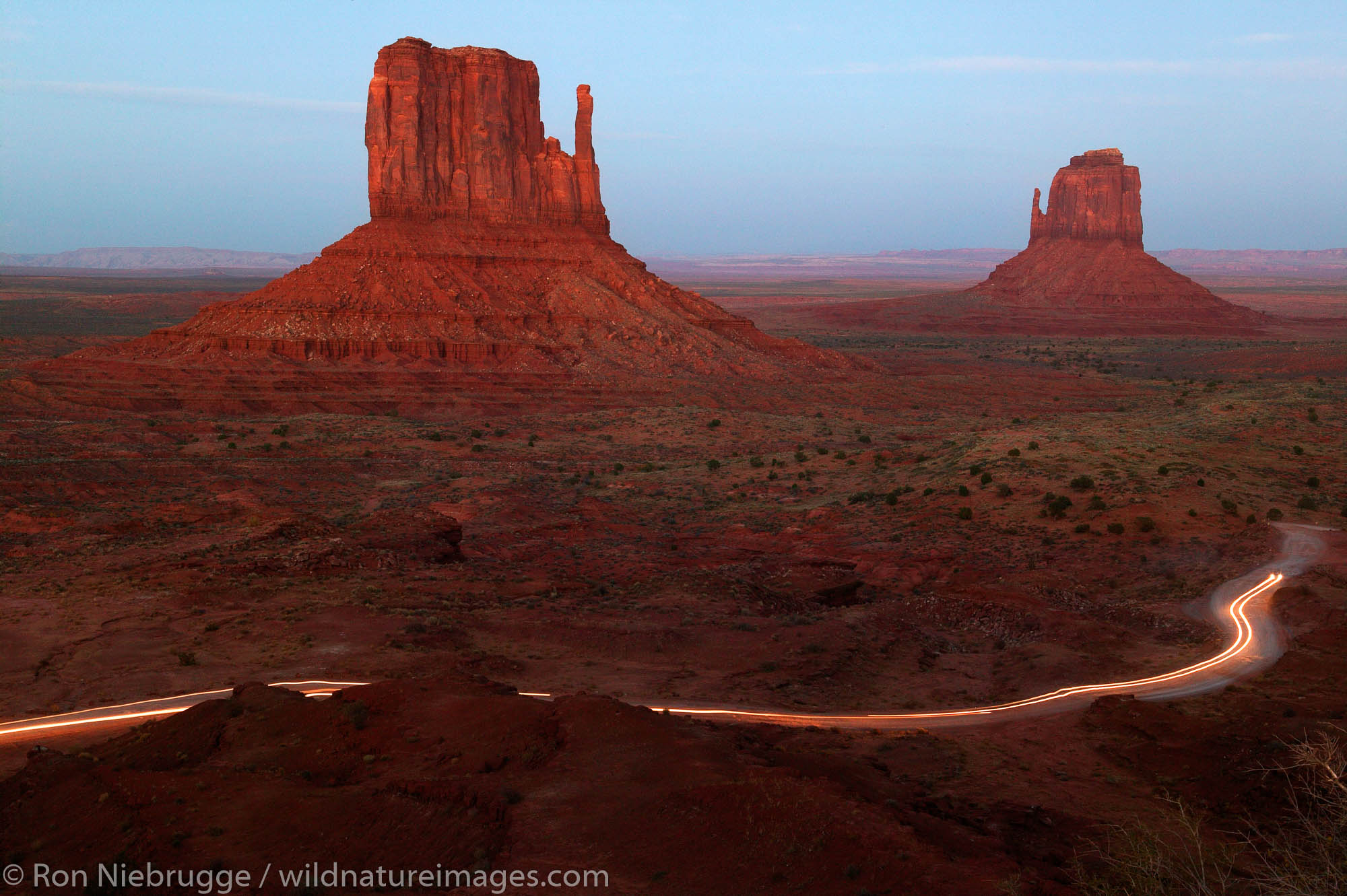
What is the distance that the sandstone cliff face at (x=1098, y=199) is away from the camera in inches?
5187

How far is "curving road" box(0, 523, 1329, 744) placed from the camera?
13672 millimetres

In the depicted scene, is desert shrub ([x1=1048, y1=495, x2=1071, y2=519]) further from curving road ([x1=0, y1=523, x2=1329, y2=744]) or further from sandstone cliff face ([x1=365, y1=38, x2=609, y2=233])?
sandstone cliff face ([x1=365, y1=38, x2=609, y2=233])

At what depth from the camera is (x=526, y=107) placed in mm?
70500

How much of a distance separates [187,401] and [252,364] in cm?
513

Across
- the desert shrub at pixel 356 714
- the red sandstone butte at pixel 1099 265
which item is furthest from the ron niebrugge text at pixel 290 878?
the red sandstone butte at pixel 1099 265

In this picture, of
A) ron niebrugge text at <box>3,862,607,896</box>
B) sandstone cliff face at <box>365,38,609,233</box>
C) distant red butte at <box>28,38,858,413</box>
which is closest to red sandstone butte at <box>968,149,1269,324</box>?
distant red butte at <box>28,38,858,413</box>

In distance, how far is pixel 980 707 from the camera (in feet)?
52.6

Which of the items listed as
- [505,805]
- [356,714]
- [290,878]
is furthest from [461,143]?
[290,878]

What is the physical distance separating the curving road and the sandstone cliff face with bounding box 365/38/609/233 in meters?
57.1

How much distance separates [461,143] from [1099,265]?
94.5 meters

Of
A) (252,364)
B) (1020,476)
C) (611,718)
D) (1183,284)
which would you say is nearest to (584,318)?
(252,364)

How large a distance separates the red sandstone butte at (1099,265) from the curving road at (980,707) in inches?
4365

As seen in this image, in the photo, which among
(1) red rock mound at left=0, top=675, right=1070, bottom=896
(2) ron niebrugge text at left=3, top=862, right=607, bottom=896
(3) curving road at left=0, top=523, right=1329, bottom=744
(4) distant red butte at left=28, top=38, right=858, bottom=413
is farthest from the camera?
(4) distant red butte at left=28, top=38, right=858, bottom=413

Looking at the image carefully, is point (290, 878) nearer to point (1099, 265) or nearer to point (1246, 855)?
point (1246, 855)
